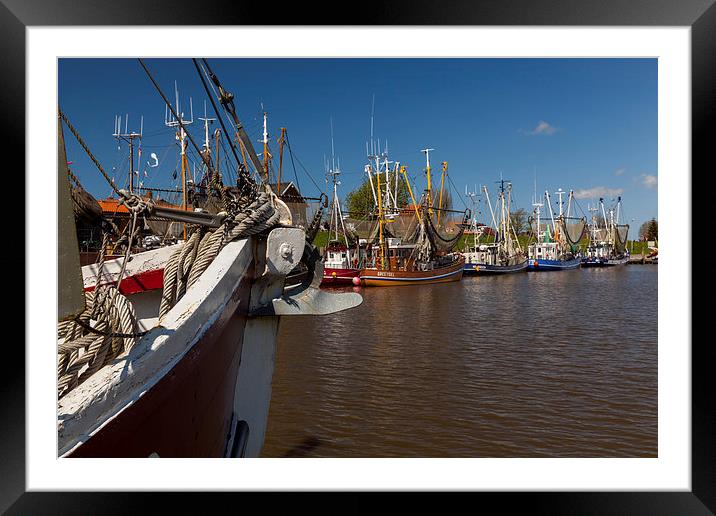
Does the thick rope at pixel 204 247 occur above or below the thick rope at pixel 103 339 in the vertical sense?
above

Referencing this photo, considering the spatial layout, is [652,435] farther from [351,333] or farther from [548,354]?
[351,333]

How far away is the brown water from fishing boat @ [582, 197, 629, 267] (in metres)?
31.2

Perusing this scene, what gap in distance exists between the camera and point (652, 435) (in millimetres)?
5637

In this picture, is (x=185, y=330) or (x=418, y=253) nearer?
(x=185, y=330)

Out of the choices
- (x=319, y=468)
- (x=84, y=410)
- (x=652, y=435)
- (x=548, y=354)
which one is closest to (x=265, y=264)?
(x=319, y=468)

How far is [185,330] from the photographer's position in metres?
2.04

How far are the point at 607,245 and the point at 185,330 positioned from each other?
47888mm

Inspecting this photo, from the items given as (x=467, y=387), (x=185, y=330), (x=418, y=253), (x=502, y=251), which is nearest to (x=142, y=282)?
(x=185, y=330)

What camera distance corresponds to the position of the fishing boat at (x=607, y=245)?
42.7 m

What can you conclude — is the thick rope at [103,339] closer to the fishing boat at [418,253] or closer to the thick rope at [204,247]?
the thick rope at [204,247]

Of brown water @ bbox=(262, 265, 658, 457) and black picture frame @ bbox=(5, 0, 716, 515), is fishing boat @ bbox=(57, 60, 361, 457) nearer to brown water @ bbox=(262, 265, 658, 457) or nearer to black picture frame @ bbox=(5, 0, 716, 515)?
black picture frame @ bbox=(5, 0, 716, 515)
